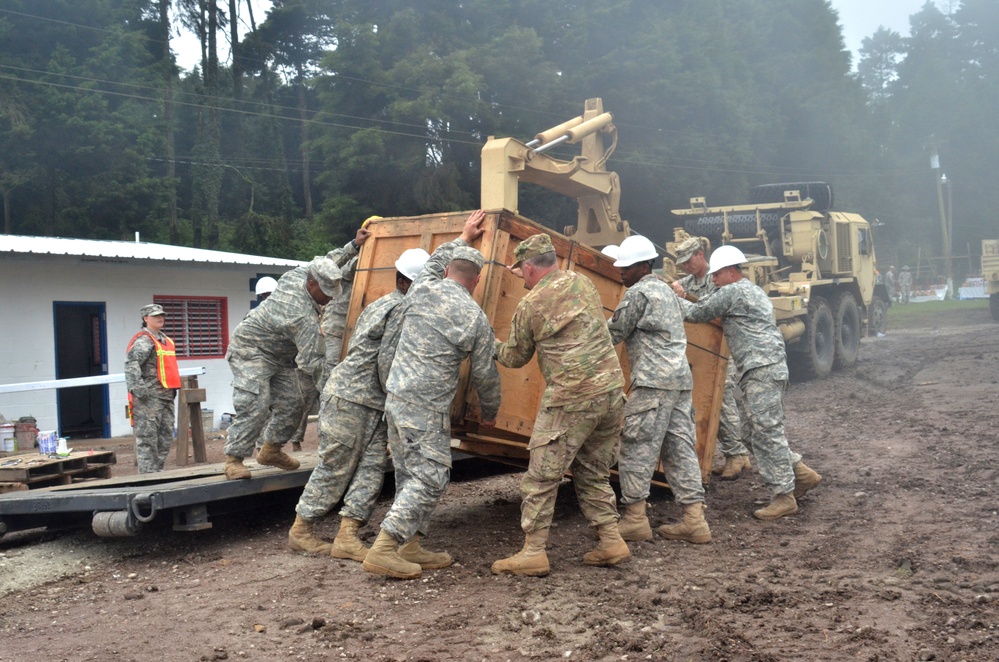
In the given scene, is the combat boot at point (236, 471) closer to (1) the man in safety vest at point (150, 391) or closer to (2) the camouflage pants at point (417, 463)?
(2) the camouflage pants at point (417, 463)

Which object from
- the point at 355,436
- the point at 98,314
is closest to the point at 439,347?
the point at 355,436

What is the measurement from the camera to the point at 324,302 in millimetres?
6668

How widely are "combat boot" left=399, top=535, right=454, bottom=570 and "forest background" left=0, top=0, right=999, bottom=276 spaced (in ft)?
53.2

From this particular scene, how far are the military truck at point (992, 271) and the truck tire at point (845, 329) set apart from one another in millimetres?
11578

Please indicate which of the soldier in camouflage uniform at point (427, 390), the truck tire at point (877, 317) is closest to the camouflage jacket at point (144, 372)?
the soldier in camouflage uniform at point (427, 390)

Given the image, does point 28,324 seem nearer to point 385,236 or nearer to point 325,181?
point 385,236

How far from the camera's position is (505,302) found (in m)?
6.02

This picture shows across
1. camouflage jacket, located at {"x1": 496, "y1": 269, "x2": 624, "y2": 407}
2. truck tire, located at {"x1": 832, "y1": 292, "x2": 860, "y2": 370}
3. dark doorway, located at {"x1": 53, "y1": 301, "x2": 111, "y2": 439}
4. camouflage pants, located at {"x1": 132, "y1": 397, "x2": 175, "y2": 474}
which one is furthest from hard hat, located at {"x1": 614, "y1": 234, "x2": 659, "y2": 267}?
truck tire, located at {"x1": 832, "y1": 292, "x2": 860, "y2": 370}

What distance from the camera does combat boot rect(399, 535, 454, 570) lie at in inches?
212

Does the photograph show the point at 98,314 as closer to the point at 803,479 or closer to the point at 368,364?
the point at 368,364

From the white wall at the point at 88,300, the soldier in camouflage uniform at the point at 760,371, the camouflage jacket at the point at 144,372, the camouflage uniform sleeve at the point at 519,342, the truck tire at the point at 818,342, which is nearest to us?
the camouflage uniform sleeve at the point at 519,342

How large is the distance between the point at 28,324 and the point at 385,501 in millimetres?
7357

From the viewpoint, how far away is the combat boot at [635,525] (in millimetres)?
5871

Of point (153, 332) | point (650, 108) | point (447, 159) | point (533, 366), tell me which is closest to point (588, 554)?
point (533, 366)
